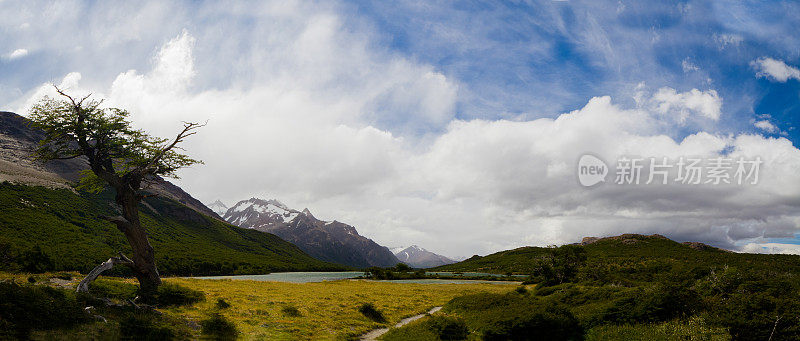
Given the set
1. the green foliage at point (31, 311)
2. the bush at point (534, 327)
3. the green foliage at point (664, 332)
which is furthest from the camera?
the bush at point (534, 327)

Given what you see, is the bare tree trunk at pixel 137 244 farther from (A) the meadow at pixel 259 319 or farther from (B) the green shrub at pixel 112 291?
(A) the meadow at pixel 259 319

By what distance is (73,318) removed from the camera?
1833 cm

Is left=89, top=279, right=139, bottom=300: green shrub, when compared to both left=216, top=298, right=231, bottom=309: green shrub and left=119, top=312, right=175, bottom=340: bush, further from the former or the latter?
left=119, top=312, right=175, bottom=340: bush

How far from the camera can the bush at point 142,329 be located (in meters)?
18.6

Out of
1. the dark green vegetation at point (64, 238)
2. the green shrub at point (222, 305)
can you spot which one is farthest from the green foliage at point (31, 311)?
the dark green vegetation at point (64, 238)

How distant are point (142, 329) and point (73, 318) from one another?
3.24m

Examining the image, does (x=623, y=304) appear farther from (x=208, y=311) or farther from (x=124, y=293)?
(x=124, y=293)

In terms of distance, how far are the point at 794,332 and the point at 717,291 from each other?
30.0 feet

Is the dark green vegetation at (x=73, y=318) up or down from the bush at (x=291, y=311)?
up

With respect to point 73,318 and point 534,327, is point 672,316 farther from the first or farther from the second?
point 73,318

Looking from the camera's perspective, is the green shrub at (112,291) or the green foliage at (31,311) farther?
the green shrub at (112,291)

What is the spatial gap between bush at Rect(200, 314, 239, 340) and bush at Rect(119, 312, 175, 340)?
2.35 m

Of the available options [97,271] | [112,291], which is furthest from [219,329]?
[112,291]

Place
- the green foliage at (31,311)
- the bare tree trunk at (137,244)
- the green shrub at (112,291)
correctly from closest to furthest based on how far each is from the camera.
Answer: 1. the green foliage at (31,311)
2. the green shrub at (112,291)
3. the bare tree trunk at (137,244)
